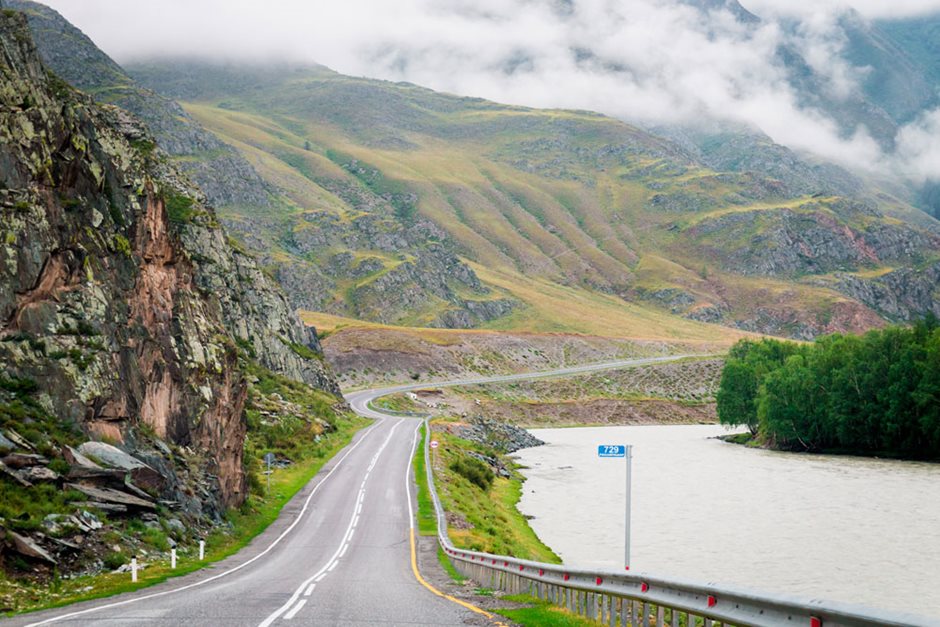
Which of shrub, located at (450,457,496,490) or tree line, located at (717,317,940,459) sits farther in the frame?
tree line, located at (717,317,940,459)

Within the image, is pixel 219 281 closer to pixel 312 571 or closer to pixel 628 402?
pixel 312 571

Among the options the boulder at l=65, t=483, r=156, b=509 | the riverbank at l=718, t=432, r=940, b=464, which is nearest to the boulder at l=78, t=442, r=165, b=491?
the boulder at l=65, t=483, r=156, b=509

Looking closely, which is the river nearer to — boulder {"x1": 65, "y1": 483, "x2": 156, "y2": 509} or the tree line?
the tree line

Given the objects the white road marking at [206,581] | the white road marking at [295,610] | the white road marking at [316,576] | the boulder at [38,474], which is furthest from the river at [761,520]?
the boulder at [38,474]

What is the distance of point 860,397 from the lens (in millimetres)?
80750

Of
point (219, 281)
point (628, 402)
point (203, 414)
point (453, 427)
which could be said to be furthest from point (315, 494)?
point (628, 402)

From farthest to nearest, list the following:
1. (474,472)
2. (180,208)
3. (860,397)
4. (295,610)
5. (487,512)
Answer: (860,397) → (180,208) → (474,472) → (487,512) → (295,610)

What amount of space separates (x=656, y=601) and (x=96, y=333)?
2244 centimetres

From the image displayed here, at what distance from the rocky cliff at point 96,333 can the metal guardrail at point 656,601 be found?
40.6ft

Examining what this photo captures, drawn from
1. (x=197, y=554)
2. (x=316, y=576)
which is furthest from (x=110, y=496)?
(x=316, y=576)

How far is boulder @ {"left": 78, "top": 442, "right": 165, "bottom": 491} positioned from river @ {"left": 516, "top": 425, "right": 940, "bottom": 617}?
52.2 feet

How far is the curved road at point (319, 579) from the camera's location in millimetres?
14180

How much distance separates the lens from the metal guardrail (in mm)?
6473

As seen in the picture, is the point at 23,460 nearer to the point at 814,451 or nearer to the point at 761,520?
the point at 761,520
